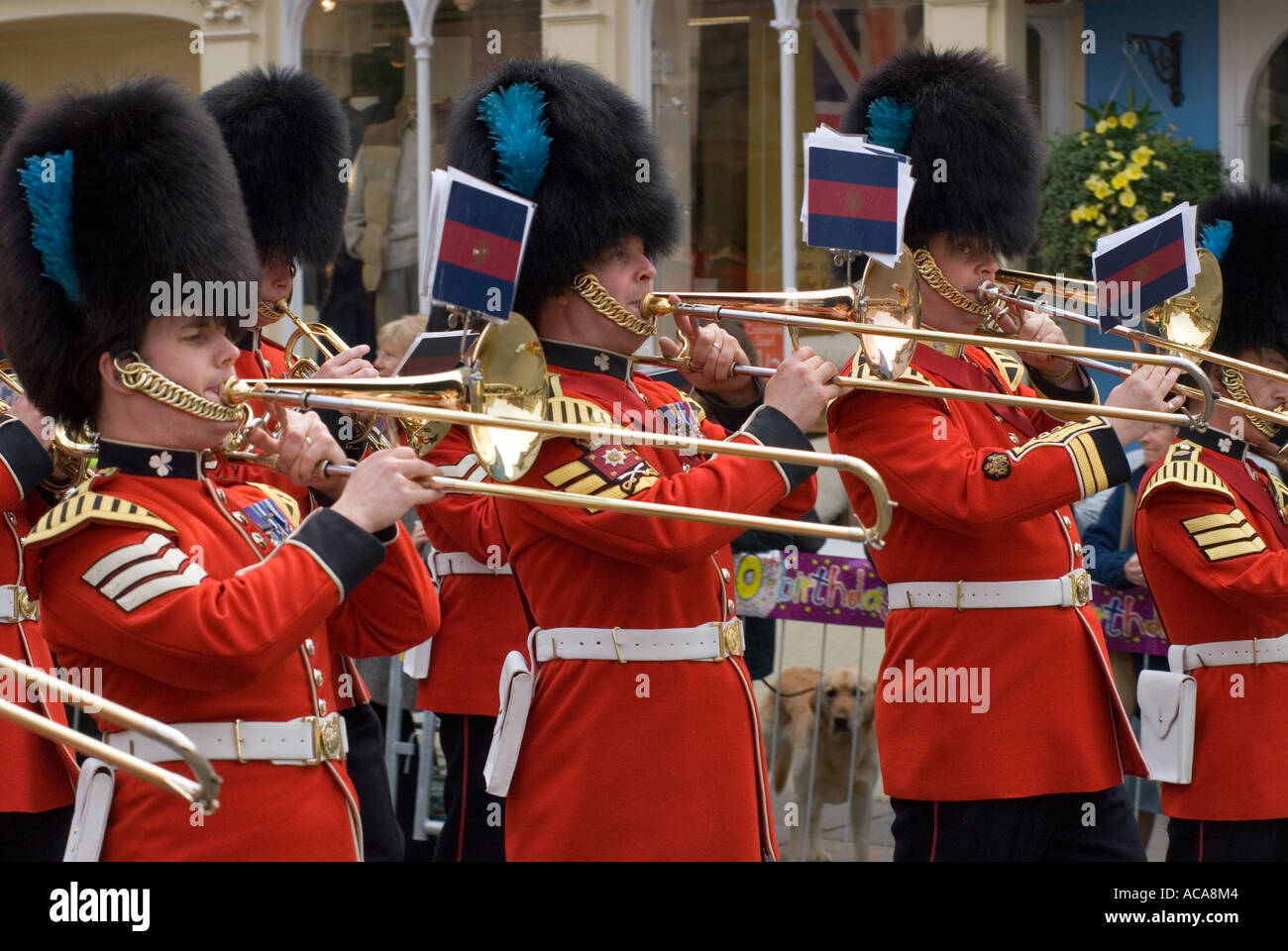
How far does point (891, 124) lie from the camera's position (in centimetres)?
433

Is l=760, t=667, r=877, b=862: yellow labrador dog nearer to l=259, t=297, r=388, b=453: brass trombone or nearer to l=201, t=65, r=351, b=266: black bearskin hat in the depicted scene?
l=259, t=297, r=388, b=453: brass trombone

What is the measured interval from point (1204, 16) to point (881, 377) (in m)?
4.93

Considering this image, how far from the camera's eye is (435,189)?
9.89ft

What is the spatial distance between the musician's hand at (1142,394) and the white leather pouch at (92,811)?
81.1 inches

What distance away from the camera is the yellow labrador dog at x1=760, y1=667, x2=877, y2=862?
20.4 ft

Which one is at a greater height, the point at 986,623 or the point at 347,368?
the point at 347,368

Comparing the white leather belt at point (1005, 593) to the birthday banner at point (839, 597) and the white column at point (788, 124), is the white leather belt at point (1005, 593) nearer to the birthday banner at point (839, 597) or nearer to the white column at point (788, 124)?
the birthday banner at point (839, 597)

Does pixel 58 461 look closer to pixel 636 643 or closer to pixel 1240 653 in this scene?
pixel 636 643

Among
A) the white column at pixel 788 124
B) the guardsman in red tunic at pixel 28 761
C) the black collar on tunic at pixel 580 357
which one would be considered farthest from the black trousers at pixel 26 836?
the white column at pixel 788 124

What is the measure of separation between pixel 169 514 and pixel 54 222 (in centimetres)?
52

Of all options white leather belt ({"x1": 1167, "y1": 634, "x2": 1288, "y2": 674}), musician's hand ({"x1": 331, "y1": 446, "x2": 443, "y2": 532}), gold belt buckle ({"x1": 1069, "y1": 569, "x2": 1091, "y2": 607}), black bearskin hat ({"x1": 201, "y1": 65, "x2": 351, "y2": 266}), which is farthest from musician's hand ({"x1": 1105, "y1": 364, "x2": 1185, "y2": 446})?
black bearskin hat ({"x1": 201, "y1": 65, "x2": 351, "y2": 266})

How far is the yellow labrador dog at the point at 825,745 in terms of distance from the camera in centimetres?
620

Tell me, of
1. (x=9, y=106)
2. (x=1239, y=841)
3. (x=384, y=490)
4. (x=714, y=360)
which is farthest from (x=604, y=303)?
(x=9, y=106)
